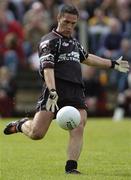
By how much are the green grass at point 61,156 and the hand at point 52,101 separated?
900 millimetres

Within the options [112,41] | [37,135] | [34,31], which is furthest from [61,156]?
[112,41]

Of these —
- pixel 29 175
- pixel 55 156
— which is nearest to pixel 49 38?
pixel 29 175

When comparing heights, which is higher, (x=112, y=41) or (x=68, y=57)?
(x=68, y=57)

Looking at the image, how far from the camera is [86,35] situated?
2491 centimetres

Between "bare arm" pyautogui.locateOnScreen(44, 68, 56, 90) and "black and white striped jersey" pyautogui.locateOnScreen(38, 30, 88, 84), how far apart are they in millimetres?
191

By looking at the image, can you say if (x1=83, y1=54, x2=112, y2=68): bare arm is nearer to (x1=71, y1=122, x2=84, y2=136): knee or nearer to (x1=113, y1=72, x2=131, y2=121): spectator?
(x1=71, y1=122, x2=84, y2=136): knee

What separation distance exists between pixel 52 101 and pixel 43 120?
1.39 ft

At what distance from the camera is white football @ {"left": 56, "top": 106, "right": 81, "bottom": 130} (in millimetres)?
10078

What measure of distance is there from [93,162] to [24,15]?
14.6 m

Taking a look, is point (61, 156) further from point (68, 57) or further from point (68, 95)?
point (68, 57)

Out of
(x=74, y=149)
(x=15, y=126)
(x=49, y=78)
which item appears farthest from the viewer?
(x=15, y=126)

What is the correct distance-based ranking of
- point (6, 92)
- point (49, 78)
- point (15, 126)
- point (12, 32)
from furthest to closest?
point (12, 32), point (6, 92), point (15, 126), point (49, 78)

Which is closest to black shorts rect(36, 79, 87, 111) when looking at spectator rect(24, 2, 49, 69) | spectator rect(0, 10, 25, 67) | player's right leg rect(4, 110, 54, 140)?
player's right leg rect(4, 110, 54, 140)

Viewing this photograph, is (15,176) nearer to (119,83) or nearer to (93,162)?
(93,162)
